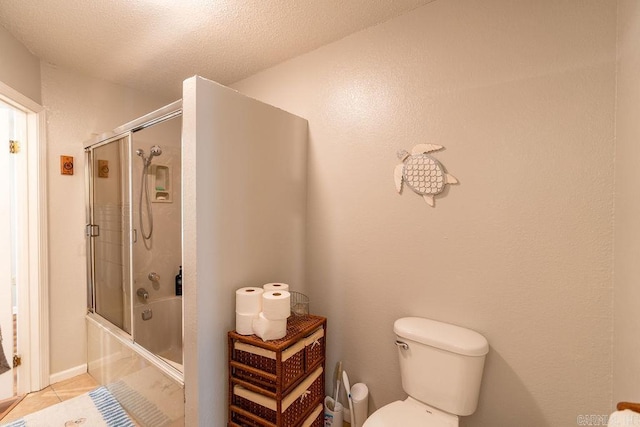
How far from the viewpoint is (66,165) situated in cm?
221

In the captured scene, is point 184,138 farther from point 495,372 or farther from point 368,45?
point 495,372

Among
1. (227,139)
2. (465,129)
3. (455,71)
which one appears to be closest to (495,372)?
(465,129)

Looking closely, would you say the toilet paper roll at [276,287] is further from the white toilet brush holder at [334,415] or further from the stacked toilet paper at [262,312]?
the white toilet brush holder at [334,415]

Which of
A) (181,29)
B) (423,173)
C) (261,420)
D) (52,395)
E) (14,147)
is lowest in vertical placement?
(52,395)

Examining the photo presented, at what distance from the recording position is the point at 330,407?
5.79 ft

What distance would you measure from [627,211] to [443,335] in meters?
0.85

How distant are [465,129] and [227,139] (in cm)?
121

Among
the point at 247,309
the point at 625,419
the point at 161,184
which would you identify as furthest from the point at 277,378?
the point at 161,184

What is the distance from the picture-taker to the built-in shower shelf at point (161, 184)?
2.43m

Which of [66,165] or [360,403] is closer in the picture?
[360,403]

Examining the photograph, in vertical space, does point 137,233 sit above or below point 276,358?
above

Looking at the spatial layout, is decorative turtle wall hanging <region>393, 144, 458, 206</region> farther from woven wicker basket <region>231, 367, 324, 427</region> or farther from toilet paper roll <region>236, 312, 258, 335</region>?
woven wicker basket <region>231, 367, 324, 427</region>

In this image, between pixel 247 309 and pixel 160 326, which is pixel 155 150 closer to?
pixel 160 326

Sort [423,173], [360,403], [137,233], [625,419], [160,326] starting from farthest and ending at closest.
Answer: [160,326], [137,233], [360,403], [423,173], [625,419]
